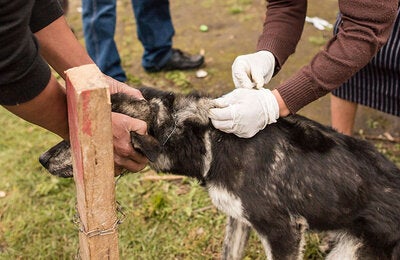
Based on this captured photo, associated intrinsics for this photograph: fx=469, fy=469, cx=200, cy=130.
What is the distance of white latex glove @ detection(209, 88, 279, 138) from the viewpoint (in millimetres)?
2592

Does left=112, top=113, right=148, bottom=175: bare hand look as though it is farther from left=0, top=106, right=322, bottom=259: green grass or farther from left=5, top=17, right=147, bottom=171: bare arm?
left=0, top=106, right=322, bottom=259: green grass

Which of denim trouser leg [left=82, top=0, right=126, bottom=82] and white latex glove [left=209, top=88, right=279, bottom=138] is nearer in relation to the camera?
white latex glove [left=209, top=88, right=279, bottom=138]

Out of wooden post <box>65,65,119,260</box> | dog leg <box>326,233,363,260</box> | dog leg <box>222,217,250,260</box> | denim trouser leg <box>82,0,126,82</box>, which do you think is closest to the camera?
wooden post <box>65,65,119,260</box>

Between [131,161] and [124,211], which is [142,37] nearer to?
[124,211]

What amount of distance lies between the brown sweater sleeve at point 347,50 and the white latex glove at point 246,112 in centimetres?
14

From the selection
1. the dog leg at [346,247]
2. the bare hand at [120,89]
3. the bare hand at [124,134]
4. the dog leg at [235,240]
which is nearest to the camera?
the bare hand at [124,134]

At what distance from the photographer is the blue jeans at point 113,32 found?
4.95 metres

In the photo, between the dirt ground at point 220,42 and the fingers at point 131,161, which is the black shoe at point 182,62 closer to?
the dirt ground at point 220,42

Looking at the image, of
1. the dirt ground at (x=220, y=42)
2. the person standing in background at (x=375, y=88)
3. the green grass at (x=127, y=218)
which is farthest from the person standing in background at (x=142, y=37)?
the person standing in background at (x=375, y=88)

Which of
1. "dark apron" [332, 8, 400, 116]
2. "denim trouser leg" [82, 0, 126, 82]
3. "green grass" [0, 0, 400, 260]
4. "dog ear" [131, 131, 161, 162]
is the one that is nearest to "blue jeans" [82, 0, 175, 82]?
"denim trouser leg" [82, 0, 126, 82]

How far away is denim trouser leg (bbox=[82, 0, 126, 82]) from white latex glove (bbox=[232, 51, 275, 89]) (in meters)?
2.35

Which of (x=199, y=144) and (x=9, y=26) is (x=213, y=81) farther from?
(x=9, y=26)

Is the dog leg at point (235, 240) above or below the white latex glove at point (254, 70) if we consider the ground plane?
below

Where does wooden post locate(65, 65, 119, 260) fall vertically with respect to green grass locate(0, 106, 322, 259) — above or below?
above
